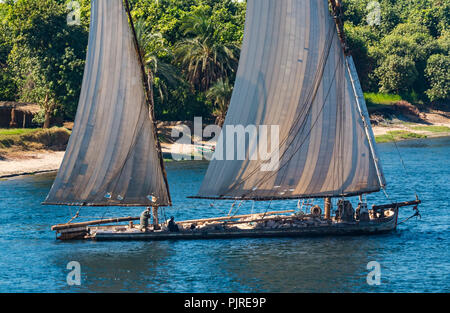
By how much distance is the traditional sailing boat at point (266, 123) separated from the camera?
52.5m

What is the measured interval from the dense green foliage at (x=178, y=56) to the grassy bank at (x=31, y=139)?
6029 millimetres

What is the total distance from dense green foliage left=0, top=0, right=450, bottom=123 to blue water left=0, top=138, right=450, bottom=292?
27.1 meters

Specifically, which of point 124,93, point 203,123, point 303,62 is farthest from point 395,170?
point 124,93

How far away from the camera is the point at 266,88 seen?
53.3 metres

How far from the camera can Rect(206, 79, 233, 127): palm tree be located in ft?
362

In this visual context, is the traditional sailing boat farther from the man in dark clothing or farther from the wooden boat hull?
the man in dark clothing

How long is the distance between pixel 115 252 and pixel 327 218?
1553cm

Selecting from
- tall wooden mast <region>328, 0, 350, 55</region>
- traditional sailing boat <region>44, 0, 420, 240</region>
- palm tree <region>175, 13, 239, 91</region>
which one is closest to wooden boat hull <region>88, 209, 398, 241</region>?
traditional sailing boat <region>44, 0, 420, 240</region>

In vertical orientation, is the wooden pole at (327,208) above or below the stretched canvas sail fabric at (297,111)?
below

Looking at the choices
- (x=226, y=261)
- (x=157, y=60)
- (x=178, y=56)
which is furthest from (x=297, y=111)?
(x=178, y=56)

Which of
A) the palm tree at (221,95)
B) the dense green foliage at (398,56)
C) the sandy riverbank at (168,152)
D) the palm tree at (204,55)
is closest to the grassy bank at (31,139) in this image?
the sandy riverbank at (168,152)

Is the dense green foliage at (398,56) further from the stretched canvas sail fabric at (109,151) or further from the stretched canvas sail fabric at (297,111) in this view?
the stretched canvas sail fabric at (109,151)
